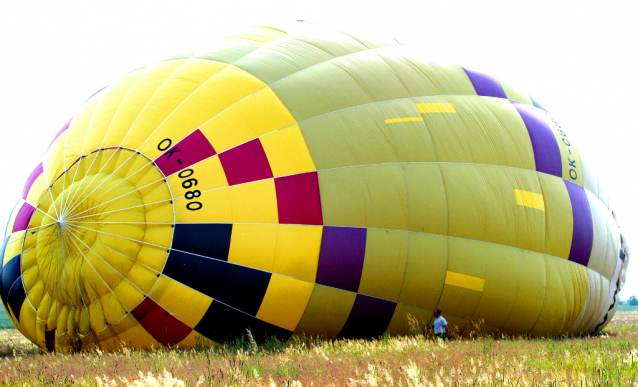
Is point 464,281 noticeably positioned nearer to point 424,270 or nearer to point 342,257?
point 424,270

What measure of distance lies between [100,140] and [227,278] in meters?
2.68

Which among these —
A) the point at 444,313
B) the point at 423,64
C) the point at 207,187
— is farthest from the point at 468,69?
the point at 207,187

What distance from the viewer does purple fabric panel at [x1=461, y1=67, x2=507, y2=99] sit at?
32.3 feet

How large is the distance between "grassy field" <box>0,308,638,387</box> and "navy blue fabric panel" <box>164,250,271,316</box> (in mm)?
603

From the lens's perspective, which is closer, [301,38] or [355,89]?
[355,89]

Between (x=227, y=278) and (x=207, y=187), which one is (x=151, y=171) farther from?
(x=227, y=278)

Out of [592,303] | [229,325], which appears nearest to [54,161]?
[229,325]

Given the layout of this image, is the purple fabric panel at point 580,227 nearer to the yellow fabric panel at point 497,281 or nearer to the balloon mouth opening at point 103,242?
the yellow fabric panel at point 497,281

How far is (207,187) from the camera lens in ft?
24.2

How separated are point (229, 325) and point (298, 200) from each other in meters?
1.82

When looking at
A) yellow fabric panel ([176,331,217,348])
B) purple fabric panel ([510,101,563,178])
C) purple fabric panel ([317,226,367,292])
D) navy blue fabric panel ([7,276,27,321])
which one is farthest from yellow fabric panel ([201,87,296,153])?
purple fabric panel ([510,101,563,178])

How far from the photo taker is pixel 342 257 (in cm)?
754

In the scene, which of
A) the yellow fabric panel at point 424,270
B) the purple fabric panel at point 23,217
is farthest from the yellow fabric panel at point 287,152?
the purple fabric panel at point 23,217

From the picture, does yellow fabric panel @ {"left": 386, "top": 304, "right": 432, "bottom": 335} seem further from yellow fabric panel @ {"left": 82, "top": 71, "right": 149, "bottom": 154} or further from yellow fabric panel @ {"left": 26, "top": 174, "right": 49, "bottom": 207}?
yellow fabric panel @ {"left": 26, "top": 174, "right": 49, "bottom": 207}
